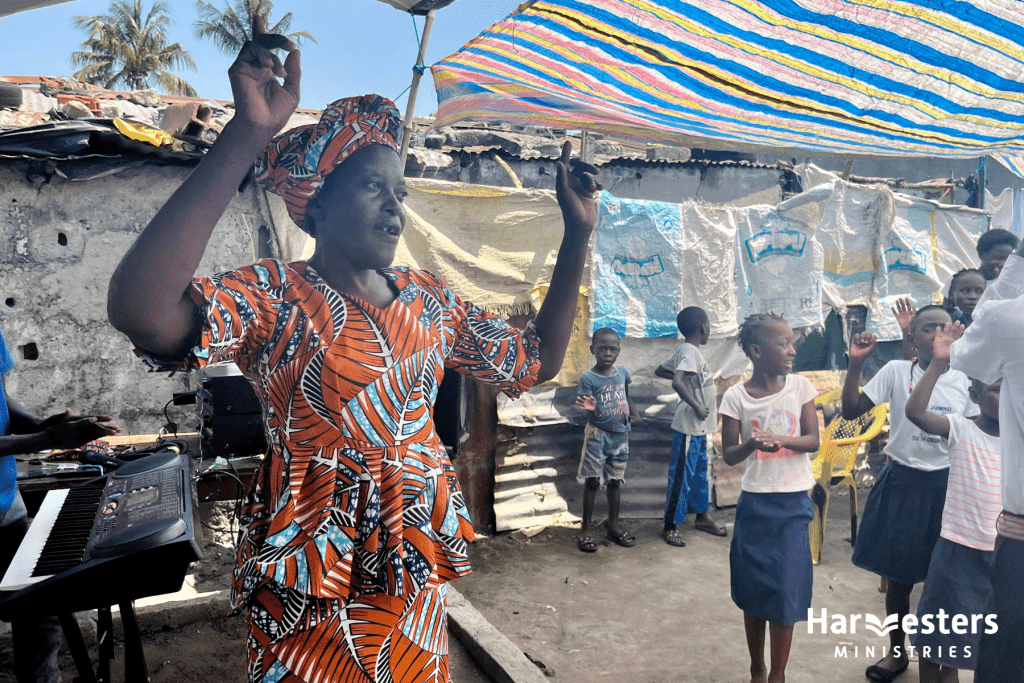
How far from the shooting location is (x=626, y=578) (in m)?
5.24

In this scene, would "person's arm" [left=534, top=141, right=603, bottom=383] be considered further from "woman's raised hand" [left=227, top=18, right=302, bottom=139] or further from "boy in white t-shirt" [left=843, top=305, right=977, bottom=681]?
"boy in white t-shirt" [left=843, top=305, right=977, bottom=681]

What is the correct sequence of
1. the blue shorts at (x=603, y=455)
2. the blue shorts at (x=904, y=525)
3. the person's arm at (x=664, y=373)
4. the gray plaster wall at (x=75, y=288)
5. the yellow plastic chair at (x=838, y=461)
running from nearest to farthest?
the blue shorts at (x=904, y=525) → the gray plaster wall at (x=75, y=288) → the yellow plastic chair at (x=838, y=461) → the blue shorts at (x=603, y=455) → the person's arm at (x=664, y=373)

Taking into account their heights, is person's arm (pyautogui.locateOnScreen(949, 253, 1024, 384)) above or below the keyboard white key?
above

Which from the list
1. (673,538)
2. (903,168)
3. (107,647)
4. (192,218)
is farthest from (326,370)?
(903,168)

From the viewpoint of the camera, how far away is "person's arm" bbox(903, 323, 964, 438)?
3.08m

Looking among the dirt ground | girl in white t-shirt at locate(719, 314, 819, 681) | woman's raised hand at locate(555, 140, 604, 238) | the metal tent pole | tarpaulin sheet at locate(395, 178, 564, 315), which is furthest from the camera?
tarpaulin sheet at locate(395, 178, 564, 315)

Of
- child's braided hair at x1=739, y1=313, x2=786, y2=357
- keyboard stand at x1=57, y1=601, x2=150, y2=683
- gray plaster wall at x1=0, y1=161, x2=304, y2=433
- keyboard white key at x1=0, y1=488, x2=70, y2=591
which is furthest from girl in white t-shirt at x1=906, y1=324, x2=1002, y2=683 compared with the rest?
gray plaster wall at x1=0, y1=161, x2=304, y2=433

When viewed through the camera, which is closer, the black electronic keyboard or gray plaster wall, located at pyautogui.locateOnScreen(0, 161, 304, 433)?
the black electronic keyboard

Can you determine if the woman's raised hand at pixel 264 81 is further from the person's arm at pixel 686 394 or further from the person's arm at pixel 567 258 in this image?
the person's arm at pixel 686 394

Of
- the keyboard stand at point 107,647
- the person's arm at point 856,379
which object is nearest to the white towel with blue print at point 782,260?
the person's arm at point 856,379

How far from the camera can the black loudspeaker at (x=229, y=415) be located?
3.80 m

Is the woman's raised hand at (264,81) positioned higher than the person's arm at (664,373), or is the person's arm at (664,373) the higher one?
the woman's raised hand at (264,81)

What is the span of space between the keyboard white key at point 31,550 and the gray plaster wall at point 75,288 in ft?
10.8

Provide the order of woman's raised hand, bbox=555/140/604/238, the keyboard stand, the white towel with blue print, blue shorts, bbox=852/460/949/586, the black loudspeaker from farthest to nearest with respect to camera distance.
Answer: the white towel with blue print → the black loudspeaker → blue shorts, bbox=852/460/949/586 → the keyboard stand → woman's raised hand, bbox=555/140/604/238
